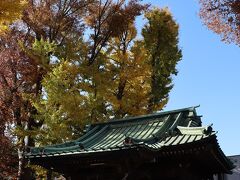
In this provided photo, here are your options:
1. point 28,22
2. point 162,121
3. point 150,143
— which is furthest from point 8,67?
point 150,143

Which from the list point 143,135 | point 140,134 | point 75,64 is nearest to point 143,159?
point 143,135

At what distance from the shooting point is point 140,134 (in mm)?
10930

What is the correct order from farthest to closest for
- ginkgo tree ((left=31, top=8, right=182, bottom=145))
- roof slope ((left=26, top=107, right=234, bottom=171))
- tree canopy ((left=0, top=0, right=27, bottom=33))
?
ginkgo tree ((left=31, top=8, right=182, bottom=145))
tree canopy ((left=0, top=0, right=27, bottom=33))
roof slope ((left=26, top=107, right=234, bottom=171))

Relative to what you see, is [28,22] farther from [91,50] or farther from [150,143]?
[150,143]

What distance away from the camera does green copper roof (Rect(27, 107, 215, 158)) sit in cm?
900

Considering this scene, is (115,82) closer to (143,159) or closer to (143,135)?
(143,135)

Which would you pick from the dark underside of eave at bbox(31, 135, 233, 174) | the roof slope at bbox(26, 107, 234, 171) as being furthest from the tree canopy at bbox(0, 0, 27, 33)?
the dark underside of eave at bbox(31, 135, 233, 174)

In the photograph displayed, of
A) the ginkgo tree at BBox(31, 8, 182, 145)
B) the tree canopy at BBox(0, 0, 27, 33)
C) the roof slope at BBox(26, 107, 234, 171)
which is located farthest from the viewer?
the ginkgo tree at BBox(31, 8, 182, 145)

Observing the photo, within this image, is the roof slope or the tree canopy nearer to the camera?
the roof slope

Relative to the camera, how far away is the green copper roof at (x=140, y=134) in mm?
9000

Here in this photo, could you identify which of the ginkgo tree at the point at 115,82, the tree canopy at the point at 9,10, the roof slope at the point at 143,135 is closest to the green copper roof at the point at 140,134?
the roof slope at the point at 143,135

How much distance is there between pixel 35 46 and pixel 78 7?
434cm

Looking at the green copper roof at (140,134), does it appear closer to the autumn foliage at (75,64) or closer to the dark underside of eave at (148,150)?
the dark underside of eave at (148,150)

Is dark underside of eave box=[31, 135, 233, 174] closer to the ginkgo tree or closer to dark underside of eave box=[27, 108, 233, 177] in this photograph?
dark underside of eave box=[27, 108, 233, 177]
